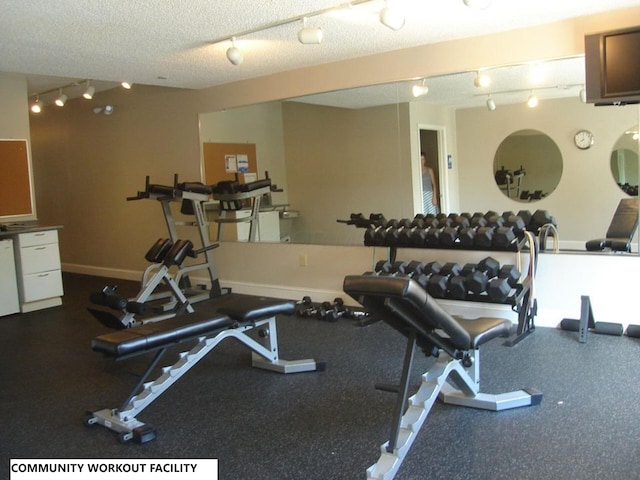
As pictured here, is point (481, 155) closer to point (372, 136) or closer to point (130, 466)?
point (372, 136)

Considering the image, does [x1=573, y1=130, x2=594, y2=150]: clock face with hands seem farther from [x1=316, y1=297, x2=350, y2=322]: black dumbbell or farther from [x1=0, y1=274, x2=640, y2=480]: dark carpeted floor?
[x1=316, y1=297, x2=350, y2=322]: black dumbbell

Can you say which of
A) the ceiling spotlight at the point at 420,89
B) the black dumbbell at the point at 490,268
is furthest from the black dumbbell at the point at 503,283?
the ceiling spotlight at the point at 420,89

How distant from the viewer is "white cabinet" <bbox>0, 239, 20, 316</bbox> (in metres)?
5.32

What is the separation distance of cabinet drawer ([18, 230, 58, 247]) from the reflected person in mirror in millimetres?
3680

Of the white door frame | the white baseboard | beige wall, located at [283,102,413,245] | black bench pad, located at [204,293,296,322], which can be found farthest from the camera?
the white baseboard

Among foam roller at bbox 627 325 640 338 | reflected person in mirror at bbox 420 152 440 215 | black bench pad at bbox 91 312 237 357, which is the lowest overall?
foam roller at bbox 627 325 640 338

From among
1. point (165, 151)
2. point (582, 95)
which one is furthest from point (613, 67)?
point (165, 151)

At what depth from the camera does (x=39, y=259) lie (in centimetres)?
556

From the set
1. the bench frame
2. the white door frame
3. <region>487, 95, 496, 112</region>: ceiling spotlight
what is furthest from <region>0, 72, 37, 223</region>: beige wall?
<region>487, 95, 496, 112</region>: ceiling spotlight

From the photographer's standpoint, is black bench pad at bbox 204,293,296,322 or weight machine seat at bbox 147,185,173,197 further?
weight machine seat at bbox 147,185,173,197

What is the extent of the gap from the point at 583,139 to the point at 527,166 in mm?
420

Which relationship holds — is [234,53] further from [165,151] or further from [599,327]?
[599,327]

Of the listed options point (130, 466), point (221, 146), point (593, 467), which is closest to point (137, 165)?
point (221, 146)

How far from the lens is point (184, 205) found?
5660mm
